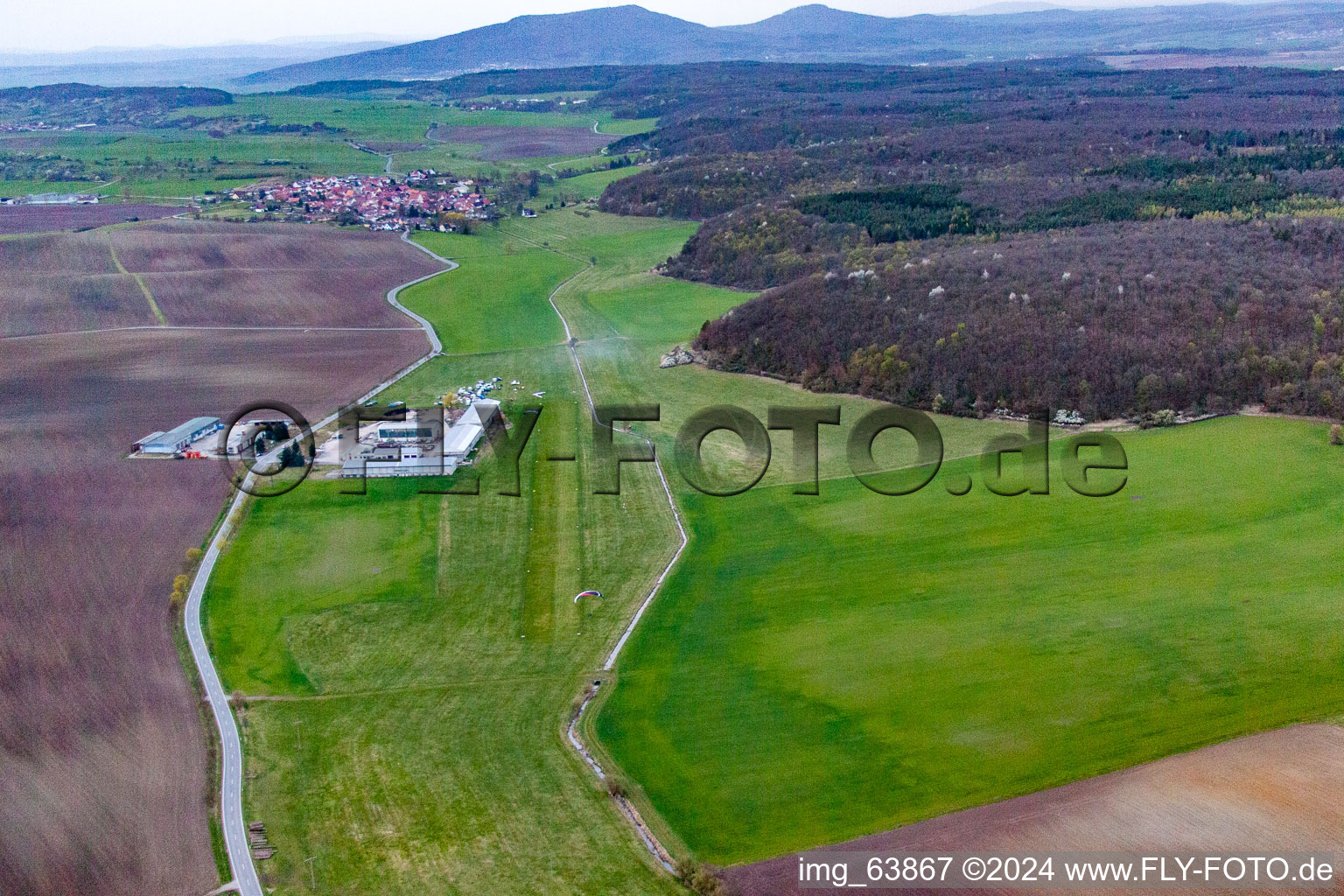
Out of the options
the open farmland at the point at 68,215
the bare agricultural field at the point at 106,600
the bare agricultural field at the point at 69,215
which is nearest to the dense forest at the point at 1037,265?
the bare agricultural field at the point at 106,600

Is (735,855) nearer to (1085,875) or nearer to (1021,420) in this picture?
(1085,875)

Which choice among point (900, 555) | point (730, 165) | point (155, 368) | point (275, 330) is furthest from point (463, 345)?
point (730, 165)

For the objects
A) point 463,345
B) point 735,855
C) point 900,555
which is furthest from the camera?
point 463,345

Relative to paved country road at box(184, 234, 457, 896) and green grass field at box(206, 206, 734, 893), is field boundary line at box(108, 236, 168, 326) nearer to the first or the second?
paved country road at box(184, 234, 457, 896)

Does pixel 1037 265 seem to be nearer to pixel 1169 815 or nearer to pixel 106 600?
pixel 1169 815

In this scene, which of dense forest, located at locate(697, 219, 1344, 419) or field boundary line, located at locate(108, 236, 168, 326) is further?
field boundary line, located at locate(108, 236, 168, 326)

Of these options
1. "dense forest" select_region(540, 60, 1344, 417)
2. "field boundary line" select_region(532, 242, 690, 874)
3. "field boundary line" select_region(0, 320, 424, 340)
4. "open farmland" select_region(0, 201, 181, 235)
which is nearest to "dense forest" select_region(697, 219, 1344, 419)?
"dense forest" select_region(540, 60, 1344, 417)

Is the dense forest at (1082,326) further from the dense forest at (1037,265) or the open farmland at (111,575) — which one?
the open farmland at (111,575)
